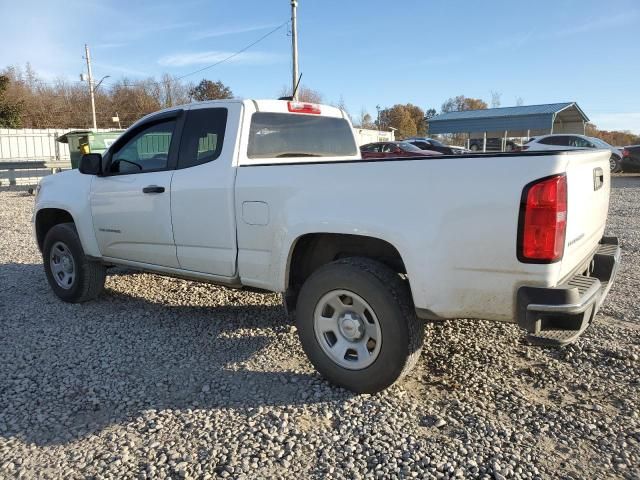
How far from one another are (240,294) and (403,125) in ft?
275

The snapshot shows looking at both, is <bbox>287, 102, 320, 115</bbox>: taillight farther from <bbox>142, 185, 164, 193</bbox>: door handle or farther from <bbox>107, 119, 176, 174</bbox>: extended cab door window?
<bbox>142, 185, 164, 193</bbox>: door handle

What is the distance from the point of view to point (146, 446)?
9.64 ft

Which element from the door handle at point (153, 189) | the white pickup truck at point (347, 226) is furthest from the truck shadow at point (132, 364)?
the door handle at point (153, 189)

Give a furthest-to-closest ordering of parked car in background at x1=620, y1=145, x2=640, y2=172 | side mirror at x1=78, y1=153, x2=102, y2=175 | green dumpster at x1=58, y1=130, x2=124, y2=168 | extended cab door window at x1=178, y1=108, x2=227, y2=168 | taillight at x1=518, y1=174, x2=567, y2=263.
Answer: parked car in background at x1=620, y1=145, x2=640, y2=172, green dumpster at x1=58, y1=130, x2=124, y2=168, side mirror at x1=78, y1=153, x2=102, y2=175, extended cab door window at x1=178, y1=108, x2=227, y2=168, taillight at x1=518, y1=174, x2=567, y2=263

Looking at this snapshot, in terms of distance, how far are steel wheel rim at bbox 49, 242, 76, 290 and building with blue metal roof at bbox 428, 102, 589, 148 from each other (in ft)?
126

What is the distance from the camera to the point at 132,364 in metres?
4.03

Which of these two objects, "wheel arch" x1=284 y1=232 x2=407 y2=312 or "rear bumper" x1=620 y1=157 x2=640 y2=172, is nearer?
"wheel arch" x1=284 y1=232 x2=407 y2=312

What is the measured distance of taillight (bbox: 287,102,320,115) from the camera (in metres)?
4.71

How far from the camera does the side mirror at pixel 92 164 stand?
5.01 meters

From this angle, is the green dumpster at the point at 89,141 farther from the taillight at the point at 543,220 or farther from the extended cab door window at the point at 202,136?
the taillight at the point at 543,220

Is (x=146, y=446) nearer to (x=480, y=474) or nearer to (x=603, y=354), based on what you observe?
(x=480, y=474)

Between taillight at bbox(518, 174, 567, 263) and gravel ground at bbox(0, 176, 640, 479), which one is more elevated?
A: taillight at bbox(518, 174, 567, 263)

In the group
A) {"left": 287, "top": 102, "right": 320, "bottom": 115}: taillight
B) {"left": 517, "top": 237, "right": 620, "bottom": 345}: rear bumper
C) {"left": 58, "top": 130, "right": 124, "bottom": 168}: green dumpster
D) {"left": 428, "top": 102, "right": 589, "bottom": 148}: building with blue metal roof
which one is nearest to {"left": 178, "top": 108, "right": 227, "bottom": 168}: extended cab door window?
{"left": 287, "top": 102, "right": 320, "bottom": 115}: taillight

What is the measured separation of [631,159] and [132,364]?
2376 centimetres
